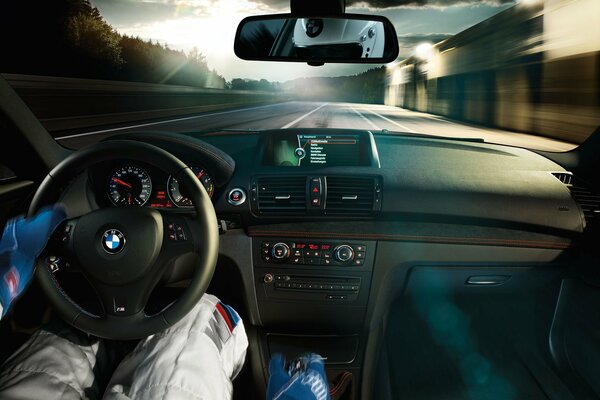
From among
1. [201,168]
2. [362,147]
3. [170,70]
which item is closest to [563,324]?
[362,147]

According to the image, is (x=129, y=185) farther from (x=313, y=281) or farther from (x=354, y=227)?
(x=354, y=227)

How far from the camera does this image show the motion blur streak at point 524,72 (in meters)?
5.16

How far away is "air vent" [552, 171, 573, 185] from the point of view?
10.7 ft

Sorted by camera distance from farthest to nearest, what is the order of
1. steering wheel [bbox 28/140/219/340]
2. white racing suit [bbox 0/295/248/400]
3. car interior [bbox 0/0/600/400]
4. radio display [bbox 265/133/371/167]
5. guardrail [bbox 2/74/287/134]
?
1. guardrail [bbox 2/74/287/134]
2. radio display [bbox 265/133/371/167]
3. car interior [bbox 0/0/600/400]
4. steering wheel [bbox 28/140/219/340]
5. white racing suit [bbox 0/295/248/400]

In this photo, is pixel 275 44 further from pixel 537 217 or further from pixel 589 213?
pixel 589 213

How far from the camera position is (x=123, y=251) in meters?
2.05

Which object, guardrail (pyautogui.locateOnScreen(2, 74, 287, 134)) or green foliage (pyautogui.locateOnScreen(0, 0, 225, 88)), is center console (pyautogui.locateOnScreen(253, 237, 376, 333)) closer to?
guardrail (pyautogui.locateOnScreen(2, 74, 287, 134))

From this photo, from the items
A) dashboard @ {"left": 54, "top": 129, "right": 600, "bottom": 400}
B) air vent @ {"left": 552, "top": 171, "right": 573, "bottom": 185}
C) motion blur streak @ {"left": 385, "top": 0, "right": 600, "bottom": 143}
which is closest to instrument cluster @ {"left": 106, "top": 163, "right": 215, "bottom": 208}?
dashboard @ {"left": 54, "top": 129, "right": 600, "bottom": 400}

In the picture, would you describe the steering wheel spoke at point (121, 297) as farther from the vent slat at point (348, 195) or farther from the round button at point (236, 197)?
the vent slat at point (348, 195)

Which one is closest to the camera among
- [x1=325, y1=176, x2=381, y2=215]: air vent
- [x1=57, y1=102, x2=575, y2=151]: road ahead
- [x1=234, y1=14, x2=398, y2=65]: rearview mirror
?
[x1=234, y1=14, x2=398, y2=65]: rearview mirror

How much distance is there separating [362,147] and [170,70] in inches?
817

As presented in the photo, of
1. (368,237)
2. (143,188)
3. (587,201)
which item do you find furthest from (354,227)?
(587,201)

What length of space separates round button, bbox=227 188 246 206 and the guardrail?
3.09 meters

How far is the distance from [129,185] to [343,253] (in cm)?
127
